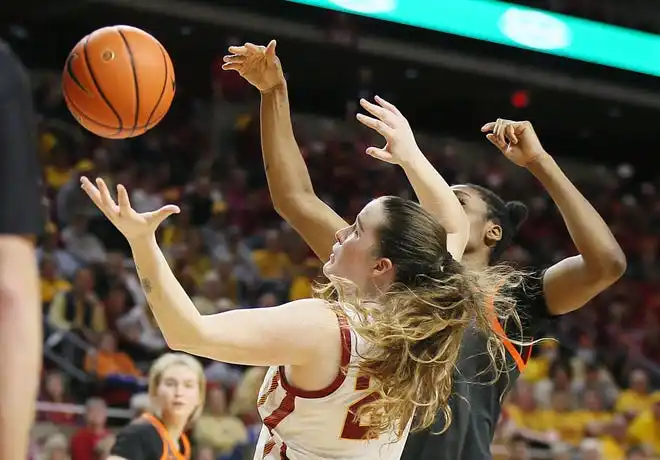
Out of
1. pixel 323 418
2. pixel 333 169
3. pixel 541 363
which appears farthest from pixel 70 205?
pixel 323 418

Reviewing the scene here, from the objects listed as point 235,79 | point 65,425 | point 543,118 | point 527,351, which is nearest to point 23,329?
point 527,351

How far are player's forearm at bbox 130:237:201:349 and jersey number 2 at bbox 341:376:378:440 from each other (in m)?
0.41

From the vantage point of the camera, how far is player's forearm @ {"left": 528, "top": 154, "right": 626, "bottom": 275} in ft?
10.3

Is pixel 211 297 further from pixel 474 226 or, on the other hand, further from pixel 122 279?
pixel 474 226

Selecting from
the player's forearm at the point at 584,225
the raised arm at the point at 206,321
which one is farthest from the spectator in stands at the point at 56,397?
the raised arm at the point at 206,321

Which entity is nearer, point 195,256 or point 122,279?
point 122,279

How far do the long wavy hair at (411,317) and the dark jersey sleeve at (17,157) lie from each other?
1.11 metres

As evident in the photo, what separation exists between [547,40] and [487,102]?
8.20 ft

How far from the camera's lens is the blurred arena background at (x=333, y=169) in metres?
7.78

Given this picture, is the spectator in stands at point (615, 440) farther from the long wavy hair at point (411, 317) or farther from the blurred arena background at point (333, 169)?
the long wavy hair at point (411, 317)

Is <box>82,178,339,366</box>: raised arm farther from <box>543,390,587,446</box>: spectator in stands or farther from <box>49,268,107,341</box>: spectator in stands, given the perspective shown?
<box>543,390,587,446</box>: spectator in stands

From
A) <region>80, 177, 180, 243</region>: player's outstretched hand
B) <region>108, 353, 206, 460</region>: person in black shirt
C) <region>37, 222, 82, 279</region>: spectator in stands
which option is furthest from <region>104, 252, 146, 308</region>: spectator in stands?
<region>80, 177, 180, 243</region>: player's outstretched hand

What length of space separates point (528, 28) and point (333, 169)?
2.98 meters

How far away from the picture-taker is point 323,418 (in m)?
2.43
